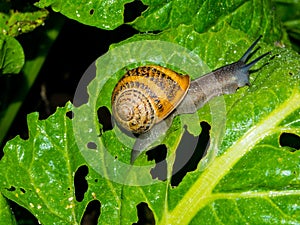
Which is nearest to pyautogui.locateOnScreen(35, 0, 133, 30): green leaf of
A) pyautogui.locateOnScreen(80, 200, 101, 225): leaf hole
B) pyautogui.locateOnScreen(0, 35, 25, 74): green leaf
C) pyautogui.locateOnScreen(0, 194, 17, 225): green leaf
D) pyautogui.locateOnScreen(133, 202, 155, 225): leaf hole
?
pyautogui.locateOnScreen(0, 35, 25, 74): green leaf

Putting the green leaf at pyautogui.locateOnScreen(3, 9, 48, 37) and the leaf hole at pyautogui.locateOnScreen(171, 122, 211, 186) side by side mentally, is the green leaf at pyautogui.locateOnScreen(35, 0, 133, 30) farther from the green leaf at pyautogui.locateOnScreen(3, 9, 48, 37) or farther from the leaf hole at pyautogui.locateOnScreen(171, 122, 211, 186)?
the leaf hole at pyautogui.locateOnScreen(171, 122, 211, 186)

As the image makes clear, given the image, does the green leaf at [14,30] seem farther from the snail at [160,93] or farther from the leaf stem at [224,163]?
the leaf stem at [224,163]

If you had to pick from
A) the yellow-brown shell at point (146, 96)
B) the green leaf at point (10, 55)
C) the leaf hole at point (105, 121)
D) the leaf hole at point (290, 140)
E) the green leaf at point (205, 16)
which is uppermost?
the green leaf at point (205, 16)

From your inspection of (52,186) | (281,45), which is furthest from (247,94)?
(52,186)

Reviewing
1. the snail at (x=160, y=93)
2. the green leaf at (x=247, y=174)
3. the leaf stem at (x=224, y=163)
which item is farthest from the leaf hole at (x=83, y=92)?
the leaf stem at (x=224, y=163)

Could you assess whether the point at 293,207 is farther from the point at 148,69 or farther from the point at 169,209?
the point at 148,69
